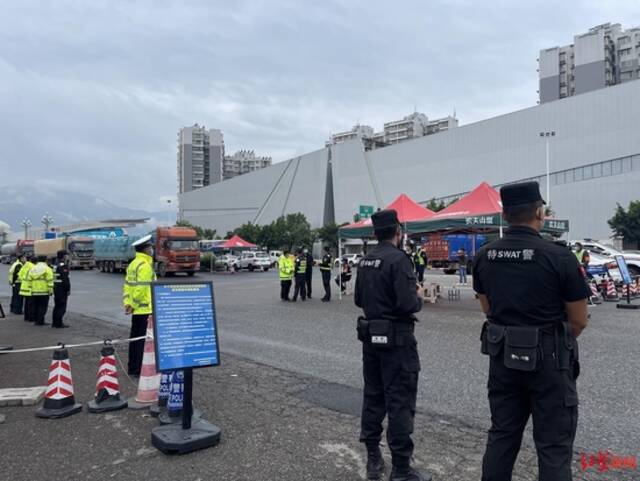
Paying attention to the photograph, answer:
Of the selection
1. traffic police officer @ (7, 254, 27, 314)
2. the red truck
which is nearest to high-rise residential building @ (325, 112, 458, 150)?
the red truck

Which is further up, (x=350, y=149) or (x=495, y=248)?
(x=350, y=149)

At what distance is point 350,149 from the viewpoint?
93688mm

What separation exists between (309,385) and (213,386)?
127 centimetres

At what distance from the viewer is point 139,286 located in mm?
6941

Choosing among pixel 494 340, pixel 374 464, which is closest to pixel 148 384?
pixel 374 464

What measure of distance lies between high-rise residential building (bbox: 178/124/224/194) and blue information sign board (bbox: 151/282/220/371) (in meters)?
159

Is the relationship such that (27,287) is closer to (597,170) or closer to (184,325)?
(184,325)

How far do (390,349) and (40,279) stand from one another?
1155 cm

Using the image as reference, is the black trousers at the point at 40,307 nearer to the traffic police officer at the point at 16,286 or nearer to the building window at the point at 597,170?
the traffic police officer at the point at 16,286

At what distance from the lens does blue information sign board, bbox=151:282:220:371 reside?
14.5 feet

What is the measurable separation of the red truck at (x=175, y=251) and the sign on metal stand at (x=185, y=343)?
26221 mm

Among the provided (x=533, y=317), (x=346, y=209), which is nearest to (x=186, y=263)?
(x=533, y=317)

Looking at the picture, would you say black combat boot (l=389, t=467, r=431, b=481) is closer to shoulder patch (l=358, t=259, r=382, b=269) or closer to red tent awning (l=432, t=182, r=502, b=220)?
shoulder patch (l=358, t=259, r=382, b=269)

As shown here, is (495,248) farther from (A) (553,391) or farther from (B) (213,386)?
(B) (213,386)
